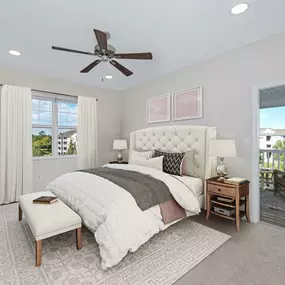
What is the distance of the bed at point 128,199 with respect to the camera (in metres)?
1.80

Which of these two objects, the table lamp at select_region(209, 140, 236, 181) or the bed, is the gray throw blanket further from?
the table lamp at select_region(209, 140, 236, 181)

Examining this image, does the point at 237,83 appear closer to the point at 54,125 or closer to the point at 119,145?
the point at 119,145

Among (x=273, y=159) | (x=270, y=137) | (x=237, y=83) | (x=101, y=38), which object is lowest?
(x=273, y=159)

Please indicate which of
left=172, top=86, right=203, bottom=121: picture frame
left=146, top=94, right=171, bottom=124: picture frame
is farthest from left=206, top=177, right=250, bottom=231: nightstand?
left=146, top=94, right=171, bottom=124: picture frame

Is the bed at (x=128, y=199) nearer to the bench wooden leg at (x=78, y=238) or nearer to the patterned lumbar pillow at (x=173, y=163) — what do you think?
the bench wooden leg at (x=78, y=238)

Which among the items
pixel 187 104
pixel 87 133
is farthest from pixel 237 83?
pixel 87 133

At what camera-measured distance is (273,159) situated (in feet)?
15.9

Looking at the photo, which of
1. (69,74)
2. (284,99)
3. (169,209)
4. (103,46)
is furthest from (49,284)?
(284,99)

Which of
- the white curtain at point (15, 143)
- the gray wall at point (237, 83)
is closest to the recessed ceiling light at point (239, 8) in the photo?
the gray wall at point (237, 83)

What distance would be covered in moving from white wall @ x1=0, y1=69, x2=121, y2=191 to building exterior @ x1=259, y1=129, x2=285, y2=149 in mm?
4166

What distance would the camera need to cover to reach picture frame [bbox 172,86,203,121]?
346cm

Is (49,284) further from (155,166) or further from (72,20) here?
(72,20)

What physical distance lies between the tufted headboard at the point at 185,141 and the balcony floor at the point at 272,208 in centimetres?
109

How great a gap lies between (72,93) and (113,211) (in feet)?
11.9
